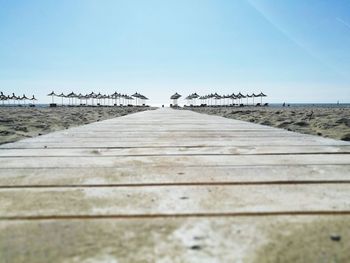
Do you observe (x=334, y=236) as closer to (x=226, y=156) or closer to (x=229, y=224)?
(x=229, y=224)

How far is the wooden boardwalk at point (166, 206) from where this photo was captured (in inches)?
30.9

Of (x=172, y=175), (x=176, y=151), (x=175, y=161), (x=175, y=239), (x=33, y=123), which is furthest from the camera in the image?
(x=33, y=123)

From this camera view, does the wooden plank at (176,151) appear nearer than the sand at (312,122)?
Yes

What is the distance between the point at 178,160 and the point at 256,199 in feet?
2.72

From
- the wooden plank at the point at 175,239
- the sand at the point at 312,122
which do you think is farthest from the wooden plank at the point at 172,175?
the sand at the point at 312,122

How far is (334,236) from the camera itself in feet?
2.78

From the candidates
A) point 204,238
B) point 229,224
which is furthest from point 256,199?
point 204,238

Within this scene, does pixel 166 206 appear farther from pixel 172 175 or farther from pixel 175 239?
pixel 172 175

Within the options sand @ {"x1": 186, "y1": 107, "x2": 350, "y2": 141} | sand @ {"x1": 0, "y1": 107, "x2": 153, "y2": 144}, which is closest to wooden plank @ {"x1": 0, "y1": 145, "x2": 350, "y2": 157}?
sand @ {"x1": 186, "y1": 107, "x2": 350, "y2": 141}

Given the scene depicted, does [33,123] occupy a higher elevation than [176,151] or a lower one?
lower

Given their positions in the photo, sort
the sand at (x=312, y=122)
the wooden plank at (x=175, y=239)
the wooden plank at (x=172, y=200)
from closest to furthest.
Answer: the wooden plank at (x=175, y=239)
the wooden plank at (x=172, y=200)
the sand at (x=312, y=122)

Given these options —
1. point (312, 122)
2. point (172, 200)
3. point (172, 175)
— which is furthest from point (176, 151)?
point (312, 122)

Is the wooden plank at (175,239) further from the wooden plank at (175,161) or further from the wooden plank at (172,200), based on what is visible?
the wooden plank at (175,161)

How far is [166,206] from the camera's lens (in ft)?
3.50
